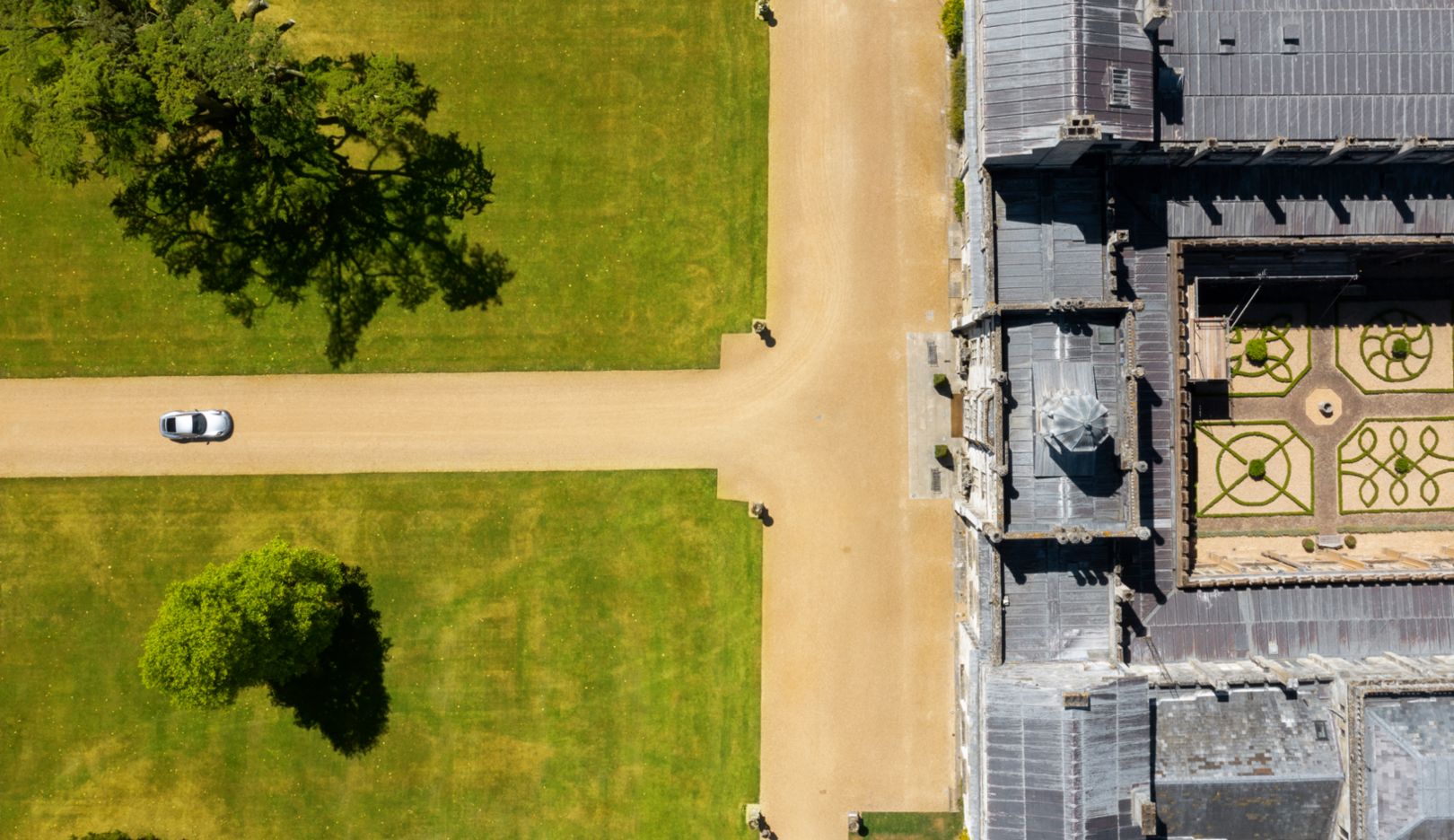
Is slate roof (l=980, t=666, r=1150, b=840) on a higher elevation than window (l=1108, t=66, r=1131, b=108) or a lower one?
lower

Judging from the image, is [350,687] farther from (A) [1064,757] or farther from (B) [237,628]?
(A) [1064,757]

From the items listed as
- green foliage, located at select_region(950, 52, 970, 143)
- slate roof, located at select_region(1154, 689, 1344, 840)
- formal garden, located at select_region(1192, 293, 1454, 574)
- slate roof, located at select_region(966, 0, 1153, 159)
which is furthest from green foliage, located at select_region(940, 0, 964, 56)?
slate roof, located at select_region(1154, 689, 1344, 840)

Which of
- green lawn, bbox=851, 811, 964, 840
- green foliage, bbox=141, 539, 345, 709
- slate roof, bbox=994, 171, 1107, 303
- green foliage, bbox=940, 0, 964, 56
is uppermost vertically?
green foliage, bbox=940, 0, 964, 56

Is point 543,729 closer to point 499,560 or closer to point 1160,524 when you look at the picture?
point 499,560

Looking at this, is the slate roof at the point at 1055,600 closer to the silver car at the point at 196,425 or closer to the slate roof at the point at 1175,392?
the slate roof at the point at 1175,392

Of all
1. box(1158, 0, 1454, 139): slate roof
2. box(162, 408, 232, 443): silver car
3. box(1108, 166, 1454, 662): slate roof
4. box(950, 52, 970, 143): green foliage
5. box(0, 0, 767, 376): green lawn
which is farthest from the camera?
box(0, 0, 767, 376): green lawn

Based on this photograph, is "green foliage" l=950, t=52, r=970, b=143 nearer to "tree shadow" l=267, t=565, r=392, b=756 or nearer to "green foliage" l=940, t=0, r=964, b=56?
"green foliage" l=940, t=0, r=964, b=56

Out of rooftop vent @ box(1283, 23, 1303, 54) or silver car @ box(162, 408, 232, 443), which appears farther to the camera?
silver car @ box(162, 408, 232, 443)
